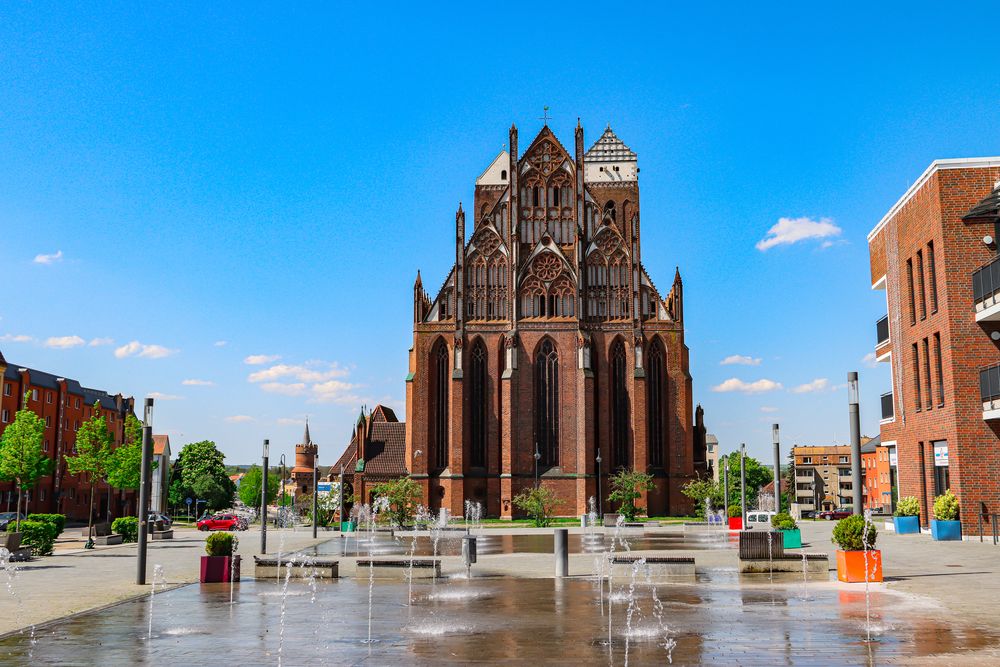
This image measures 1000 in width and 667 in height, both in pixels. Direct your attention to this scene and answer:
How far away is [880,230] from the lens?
42125mm

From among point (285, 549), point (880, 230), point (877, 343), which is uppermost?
point (880, 230)

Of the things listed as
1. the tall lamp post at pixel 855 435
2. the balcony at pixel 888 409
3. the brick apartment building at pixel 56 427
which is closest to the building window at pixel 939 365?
the balcony at pixel 888 409

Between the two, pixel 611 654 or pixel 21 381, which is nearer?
pixel 611 654

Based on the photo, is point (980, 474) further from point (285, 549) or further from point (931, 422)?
point (285, 549)

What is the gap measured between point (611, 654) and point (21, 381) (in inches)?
2918

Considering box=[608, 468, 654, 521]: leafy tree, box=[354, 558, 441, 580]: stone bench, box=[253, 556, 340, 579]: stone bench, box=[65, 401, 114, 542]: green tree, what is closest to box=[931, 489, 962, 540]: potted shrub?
box=[354, 558, 441, 580]: stone bench

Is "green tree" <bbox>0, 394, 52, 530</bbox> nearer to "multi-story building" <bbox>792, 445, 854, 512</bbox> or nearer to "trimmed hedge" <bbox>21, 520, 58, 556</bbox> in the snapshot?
"trimmed hedge" <bbox>21, 520, 58, 556</bbox>

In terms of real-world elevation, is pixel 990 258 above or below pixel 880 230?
below

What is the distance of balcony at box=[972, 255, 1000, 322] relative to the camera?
30.1 m

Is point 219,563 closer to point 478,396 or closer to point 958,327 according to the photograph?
point 958,327

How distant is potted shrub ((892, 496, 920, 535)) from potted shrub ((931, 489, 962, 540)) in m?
4.00

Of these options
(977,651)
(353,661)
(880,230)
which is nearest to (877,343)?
(880,230)

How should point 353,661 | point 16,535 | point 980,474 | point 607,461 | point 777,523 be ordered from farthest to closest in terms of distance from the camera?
1. point 607,461
2. point 980,474
3. point 16,535
4. point 777,523
5. point 353,661

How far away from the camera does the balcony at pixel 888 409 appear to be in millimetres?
42000
